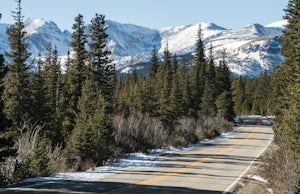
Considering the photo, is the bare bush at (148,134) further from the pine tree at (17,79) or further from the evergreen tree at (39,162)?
the evergreen tree at (39,162)

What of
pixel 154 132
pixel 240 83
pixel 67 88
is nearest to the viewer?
pixel 154 132

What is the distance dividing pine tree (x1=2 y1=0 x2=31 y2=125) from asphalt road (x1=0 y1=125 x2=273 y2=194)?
11788 millimetres

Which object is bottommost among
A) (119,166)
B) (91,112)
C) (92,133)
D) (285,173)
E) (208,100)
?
(119,166)

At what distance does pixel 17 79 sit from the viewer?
1235 inches

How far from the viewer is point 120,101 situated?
59750 mm

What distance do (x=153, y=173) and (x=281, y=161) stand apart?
18.0 ft

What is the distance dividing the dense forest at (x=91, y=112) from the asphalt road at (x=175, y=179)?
2.13m

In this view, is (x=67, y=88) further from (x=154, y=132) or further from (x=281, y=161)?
(x=281, y=161)

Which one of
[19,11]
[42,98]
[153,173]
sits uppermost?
[19,11]

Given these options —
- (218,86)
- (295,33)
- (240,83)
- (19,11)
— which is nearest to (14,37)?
(19,11)

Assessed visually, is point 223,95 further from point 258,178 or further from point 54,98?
point 258,178

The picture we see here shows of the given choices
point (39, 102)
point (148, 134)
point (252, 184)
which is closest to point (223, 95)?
point (148, 134)

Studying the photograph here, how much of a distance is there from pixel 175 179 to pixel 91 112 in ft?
26.8

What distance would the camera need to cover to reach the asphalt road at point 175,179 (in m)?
13.5
